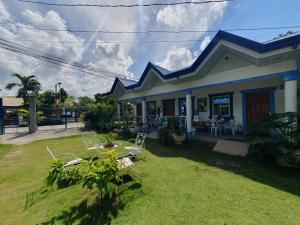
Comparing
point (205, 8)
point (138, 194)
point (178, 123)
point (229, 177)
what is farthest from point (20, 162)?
point (205, 8)

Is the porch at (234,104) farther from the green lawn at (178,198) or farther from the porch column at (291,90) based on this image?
the green lawn at (178,198)

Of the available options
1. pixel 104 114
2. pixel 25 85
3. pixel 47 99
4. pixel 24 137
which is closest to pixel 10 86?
pixel 25 85

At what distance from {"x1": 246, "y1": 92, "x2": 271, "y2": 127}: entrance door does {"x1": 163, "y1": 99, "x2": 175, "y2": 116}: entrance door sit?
6104 mm

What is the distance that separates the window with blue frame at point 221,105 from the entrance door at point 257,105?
100 centimetres

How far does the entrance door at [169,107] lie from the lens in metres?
14.9

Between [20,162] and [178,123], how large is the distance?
7695 mm

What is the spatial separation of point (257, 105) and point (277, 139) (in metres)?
4.22

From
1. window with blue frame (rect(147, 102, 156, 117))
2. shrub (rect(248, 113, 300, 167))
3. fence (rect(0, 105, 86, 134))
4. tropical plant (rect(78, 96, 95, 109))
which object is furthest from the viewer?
tropical plant (rect(78, 96, 95, 109))

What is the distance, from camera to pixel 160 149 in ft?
28.1

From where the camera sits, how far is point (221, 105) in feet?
36.6

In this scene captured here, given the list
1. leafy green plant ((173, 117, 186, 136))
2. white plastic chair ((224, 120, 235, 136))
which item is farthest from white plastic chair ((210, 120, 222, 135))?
leafy green plant ((173, 117, 186, 136))

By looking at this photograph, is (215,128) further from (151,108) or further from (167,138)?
(151,108)

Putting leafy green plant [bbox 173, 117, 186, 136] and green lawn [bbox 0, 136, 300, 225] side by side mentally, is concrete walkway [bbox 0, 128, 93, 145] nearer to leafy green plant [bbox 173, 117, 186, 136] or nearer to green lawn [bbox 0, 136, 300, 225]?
green lawn [bbox 0, 136, 300, 225]

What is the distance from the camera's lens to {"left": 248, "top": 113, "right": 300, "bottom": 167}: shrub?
16.7 feet
